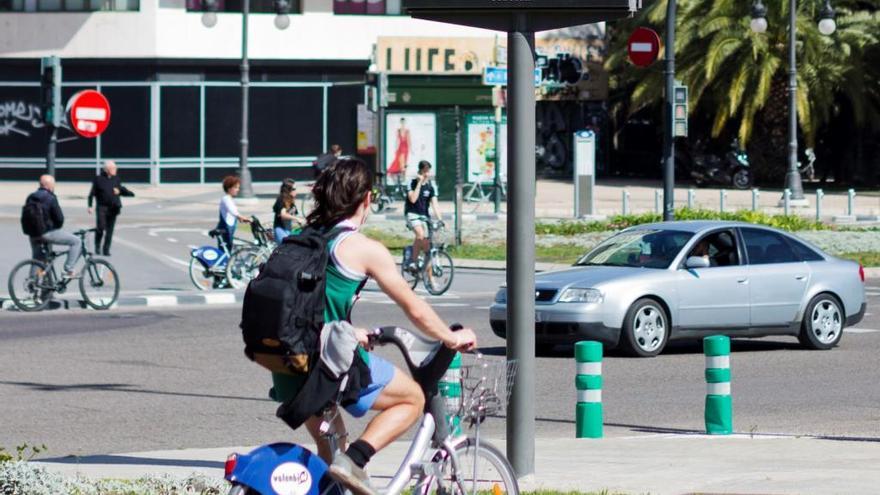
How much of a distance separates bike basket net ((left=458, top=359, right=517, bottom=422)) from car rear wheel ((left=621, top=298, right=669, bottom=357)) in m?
9.75

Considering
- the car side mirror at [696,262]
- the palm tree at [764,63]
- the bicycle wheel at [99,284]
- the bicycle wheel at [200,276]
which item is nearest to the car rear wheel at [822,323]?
the car side mirror at [696,262]

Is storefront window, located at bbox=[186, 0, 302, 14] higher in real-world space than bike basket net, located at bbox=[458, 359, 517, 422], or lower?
higher

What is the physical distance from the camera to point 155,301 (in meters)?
22.6

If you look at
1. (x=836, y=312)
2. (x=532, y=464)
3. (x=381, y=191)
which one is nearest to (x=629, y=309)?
(x=836, y=312)

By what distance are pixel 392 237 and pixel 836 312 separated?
1699cm

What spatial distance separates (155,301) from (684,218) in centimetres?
1183

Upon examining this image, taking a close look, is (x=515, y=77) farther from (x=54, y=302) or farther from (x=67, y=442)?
(x=54, y=302)

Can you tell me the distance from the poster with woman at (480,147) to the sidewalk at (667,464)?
33073 millimetres

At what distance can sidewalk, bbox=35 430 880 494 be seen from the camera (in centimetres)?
865

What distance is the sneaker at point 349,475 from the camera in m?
6.00

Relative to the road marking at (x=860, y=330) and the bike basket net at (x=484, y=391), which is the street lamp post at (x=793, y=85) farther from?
the bike basket net at (x=484, y=391)

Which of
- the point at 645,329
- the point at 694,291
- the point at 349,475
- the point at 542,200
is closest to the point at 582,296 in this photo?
the point at 645,329

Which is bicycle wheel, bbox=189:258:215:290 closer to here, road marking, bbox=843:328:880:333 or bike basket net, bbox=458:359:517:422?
road marking, bbox=843:328:880:333

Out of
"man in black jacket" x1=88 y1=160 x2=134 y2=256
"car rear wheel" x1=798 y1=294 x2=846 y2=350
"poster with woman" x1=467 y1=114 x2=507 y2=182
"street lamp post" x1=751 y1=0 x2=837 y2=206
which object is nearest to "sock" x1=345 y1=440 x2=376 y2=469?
"car rear wheel" x1=798 y1=294 x2=846 y2=350
